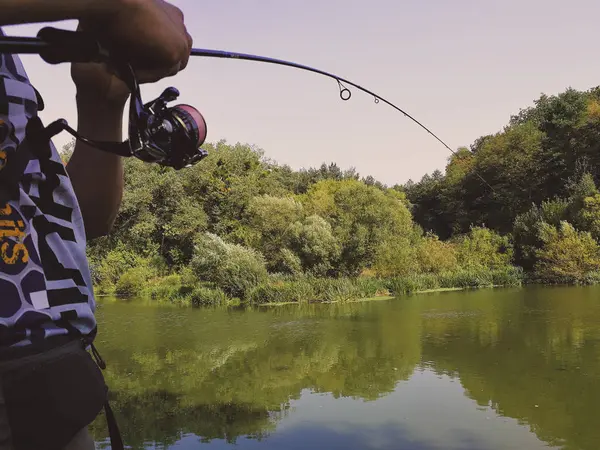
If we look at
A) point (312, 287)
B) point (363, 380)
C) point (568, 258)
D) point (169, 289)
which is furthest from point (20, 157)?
point (568, 258)

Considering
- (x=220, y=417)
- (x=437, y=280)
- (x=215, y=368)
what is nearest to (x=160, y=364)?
(x=215, y=368)

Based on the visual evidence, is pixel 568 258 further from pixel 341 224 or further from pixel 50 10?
pixel 50 10

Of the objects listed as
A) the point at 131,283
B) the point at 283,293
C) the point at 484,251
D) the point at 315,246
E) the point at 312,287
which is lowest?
the point at 283,293

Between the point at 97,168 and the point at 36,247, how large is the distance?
248 mm

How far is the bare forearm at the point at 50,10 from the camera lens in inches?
19.6

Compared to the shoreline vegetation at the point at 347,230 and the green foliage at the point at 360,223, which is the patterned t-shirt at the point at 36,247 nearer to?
the shoreline vegetation at the point at 347,230

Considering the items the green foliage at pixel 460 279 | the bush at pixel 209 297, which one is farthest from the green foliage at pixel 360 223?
the bush at pixel 209 297

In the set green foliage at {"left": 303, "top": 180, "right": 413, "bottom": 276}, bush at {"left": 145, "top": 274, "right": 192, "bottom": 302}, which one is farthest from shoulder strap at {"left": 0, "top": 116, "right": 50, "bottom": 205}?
bush at {"left": 145, "top": 274, "right": 192, "bottom": 302}

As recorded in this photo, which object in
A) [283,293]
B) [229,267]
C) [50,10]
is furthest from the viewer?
[229,267]

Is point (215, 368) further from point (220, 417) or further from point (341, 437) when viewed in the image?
point (341, 437)

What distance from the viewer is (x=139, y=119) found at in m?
0.71

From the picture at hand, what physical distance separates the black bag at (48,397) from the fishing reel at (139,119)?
266 millimetres

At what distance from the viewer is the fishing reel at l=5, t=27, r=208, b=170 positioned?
589 millimetres

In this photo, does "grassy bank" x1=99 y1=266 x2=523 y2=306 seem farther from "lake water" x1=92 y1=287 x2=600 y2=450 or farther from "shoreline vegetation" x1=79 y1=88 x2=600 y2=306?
"lake water" x1=92 y1=287 x2=600 y2=450
